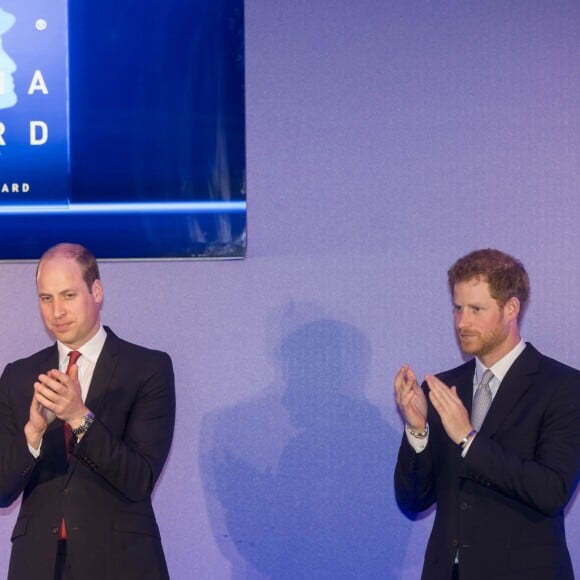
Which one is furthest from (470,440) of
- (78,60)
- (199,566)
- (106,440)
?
(78,60)

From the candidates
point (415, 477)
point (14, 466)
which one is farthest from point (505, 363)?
point (14, 466)

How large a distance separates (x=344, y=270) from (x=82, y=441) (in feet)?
4.25

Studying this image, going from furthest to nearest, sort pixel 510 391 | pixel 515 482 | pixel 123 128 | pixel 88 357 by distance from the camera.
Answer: pixel 123 128 → pixel 88 357 → pixel 510 391 → pixel 515 482

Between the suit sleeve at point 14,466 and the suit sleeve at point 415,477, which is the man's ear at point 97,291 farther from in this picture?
the suit sleeve at point 415,477

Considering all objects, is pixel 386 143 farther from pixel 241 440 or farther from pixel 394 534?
pixel 394 534

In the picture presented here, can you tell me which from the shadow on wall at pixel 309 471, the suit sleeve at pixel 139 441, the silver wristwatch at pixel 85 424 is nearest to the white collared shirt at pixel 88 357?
the suit sleeve at pixel 139 441

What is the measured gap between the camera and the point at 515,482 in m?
2.34

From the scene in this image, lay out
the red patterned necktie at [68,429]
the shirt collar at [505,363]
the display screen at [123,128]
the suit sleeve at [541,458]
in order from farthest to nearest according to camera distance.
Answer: the display screen at [123,128]
the shirt collar at [505,363]
the red patterned necktie at [68,429]
the suit sleeve at [541,458]

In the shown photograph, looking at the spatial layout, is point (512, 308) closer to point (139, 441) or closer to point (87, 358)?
point (139, 441)

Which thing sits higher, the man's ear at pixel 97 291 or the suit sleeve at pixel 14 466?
the man's ear at pixel 97 291

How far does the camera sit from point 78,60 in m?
3.27

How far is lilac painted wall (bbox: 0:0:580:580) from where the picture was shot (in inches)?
129

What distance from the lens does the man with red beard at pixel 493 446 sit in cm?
238

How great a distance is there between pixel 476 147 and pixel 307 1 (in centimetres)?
82
